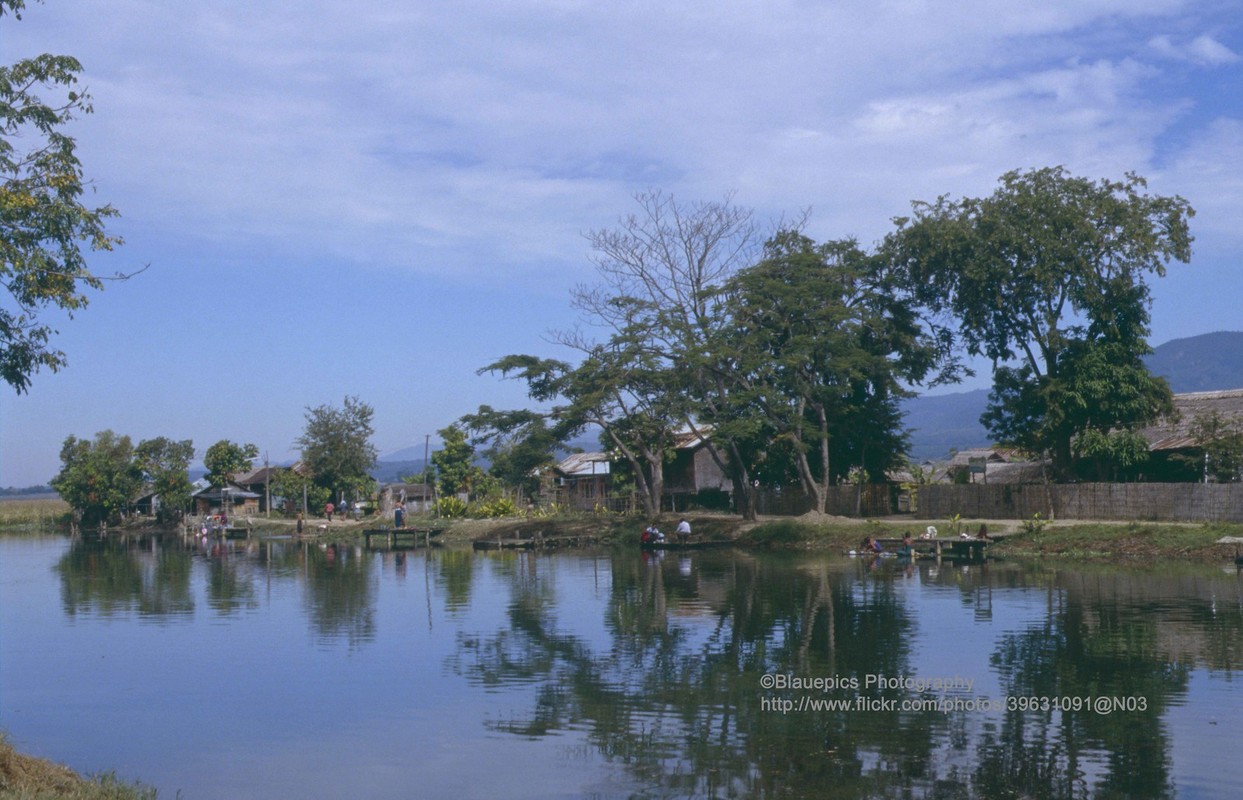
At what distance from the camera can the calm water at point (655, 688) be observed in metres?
12.7

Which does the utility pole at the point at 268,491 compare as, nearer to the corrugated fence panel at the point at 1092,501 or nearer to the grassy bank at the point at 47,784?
the corrugated fence panel at the point at 1092,501

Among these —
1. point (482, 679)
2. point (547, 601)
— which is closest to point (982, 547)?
point (547, 601)

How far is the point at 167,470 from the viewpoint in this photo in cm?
7769

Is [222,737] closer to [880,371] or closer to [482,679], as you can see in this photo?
[482,679]

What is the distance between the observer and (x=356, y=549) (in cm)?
5369

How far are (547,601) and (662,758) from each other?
53.2ft

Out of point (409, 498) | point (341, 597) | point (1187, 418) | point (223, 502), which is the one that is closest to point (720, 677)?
point (341, 597)

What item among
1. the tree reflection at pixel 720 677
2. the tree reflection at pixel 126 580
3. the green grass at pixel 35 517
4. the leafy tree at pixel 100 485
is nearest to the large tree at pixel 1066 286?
the tree reflection at pixel 720 677

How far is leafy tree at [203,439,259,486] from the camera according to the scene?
257 ft

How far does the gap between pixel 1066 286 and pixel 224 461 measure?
56.7 meters

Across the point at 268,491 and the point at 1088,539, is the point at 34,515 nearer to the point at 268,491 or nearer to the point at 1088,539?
the point at 268,491

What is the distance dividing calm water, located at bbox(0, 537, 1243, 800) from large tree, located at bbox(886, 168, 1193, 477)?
11120 mm

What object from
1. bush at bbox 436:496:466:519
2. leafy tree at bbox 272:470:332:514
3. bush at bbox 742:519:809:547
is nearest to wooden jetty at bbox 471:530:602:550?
bush at bbox 742:519:809:547

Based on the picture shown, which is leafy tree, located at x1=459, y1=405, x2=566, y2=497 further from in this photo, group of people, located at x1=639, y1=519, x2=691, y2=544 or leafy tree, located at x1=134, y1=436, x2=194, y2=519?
leafy tree, located at x1=134, y1=436, x2=194, y2=519
